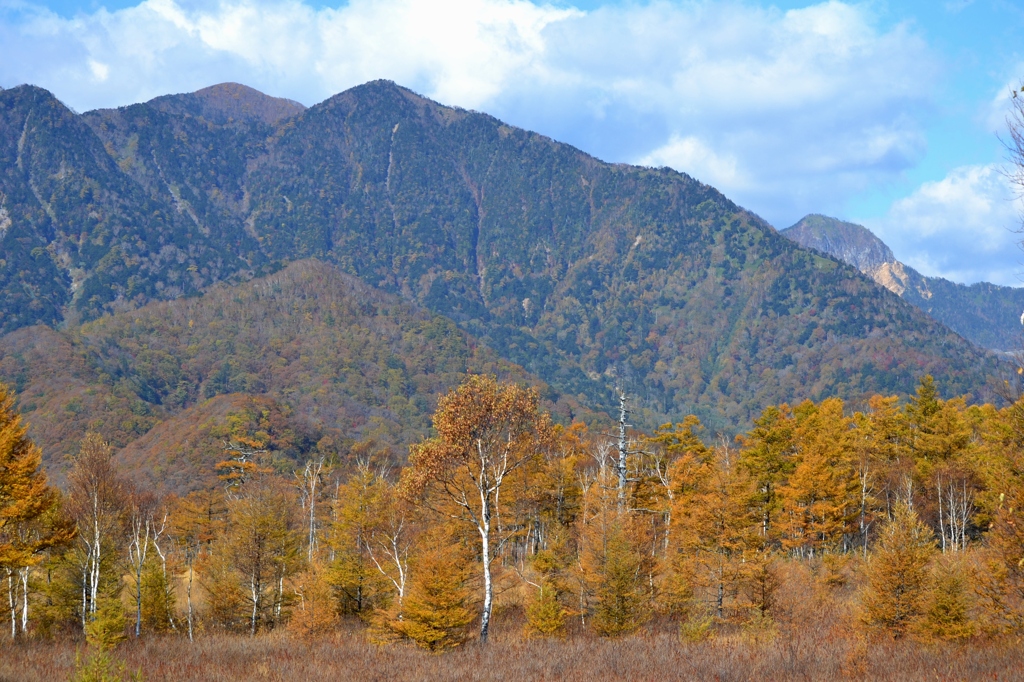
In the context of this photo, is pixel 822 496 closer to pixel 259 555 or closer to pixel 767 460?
pixel 767 460

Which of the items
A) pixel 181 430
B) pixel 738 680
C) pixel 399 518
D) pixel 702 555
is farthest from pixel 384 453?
pixel 738 680

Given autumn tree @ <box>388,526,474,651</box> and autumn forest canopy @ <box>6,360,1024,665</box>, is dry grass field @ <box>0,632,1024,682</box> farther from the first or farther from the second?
autumn forest canopy @ <box>6,360,1024,665</box>

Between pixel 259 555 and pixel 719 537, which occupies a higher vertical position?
pixel 719 537

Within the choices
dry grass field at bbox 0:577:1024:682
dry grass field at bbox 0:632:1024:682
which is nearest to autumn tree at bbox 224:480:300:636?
→ dry grass field at bbox 0:577:1024:682

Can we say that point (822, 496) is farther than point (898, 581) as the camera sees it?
Yes

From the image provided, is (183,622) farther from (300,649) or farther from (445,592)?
(445,592)

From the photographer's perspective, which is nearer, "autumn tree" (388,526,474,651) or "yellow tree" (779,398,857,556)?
"autumn tree" (388,526,474,651)

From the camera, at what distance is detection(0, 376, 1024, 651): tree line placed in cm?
2594

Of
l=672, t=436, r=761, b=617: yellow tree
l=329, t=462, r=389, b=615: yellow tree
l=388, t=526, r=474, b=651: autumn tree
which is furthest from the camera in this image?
l=329, t=462, r=389, b=615: yellow tree

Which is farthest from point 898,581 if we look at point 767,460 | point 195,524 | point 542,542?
point 195,524

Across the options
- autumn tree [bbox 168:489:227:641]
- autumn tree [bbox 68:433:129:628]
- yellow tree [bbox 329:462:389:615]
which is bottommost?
autumn tree [bbox 168:489:227:641]

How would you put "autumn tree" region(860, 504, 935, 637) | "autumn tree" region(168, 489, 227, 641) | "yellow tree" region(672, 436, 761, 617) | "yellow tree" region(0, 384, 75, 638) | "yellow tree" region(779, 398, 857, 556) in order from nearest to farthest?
"yellow tree" region(0, 384, 75, 638)
"autumn tree" region(860, 504, 935, 637)
"yellow tree" region(672, 436, 761, 617)
"yellow tree" region(779, 398, 857, 556)
"autumn tree" region(168, 489, 227, 641)

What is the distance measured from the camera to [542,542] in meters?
64.4

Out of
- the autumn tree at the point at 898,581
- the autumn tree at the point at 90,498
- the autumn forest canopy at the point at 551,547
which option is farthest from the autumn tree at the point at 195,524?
the autumn tree at the point at 898,581
